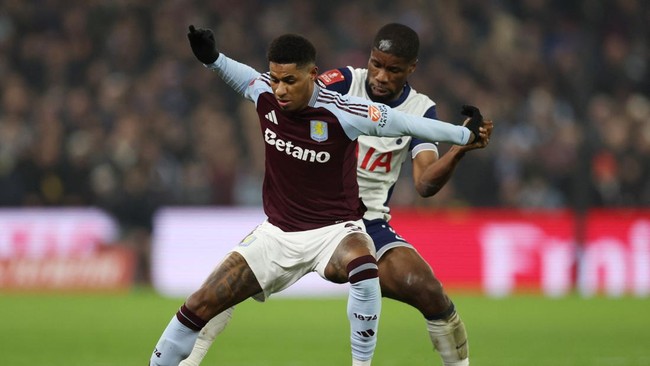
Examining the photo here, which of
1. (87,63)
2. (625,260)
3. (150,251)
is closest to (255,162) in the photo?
(150,251)

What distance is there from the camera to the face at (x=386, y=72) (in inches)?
295

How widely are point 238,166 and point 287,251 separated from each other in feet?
34.1

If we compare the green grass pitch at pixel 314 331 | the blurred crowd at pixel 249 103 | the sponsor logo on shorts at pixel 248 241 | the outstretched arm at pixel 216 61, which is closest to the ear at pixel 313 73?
the outstretched arm at pixel 216 61

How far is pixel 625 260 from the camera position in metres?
16.5

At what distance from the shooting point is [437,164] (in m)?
7.31

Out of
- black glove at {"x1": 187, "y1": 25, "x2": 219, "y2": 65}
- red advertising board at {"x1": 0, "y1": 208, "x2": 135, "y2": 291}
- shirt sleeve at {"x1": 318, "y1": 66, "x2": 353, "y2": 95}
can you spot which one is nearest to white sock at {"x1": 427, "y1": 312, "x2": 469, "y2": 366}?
shirt sleeve at {"x1": 318, "y1": 66, "x2": 353, "y2": 95}

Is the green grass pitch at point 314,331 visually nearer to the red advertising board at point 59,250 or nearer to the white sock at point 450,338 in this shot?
the red advertising board at point 59,250

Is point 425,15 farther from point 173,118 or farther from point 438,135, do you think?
point 438,135

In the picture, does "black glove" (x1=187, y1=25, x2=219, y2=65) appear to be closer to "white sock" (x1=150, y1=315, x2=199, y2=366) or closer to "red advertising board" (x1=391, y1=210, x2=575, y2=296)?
"white sock" (x1=150, y1=315, x2=199, y2=366)

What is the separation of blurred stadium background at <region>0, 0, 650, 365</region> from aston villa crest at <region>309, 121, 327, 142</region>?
9.22 m

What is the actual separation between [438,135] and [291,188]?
93 centimetres

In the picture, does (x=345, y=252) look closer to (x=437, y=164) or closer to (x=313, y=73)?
(x=437, y=164)

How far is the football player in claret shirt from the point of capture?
6668 millimetres

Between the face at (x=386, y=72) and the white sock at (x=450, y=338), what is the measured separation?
1.50 meters
